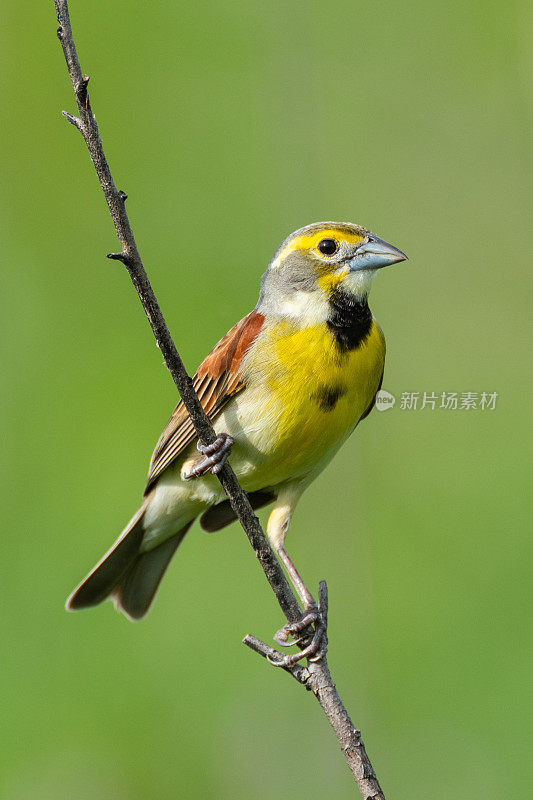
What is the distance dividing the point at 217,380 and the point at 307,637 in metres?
1.04

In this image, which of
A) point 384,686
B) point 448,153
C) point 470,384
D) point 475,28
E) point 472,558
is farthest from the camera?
point 475,28

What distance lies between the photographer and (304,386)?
12.1 ft

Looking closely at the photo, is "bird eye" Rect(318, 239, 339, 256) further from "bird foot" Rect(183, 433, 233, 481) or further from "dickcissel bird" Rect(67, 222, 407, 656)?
"bird foot" Rect(183, 433, 233, 481)

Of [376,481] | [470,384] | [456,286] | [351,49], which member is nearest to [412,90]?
[351,49]

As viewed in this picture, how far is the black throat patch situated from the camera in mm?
3757

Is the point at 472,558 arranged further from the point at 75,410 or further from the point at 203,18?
the point at 203,18

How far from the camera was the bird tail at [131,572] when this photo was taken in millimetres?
4430

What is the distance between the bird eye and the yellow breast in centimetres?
33

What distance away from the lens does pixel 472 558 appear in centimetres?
579

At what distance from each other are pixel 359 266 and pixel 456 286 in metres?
3.49

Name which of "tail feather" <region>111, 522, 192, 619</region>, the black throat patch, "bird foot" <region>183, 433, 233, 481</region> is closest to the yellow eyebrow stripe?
the black throat patch

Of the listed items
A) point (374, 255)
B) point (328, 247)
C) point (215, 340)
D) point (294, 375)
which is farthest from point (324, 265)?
point (215, 340)

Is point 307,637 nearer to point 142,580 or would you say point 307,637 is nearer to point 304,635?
point 304,635

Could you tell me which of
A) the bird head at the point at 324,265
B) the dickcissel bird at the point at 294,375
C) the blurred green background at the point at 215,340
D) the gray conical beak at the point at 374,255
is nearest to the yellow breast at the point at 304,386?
the dickcissel bird at the point at 294,375
